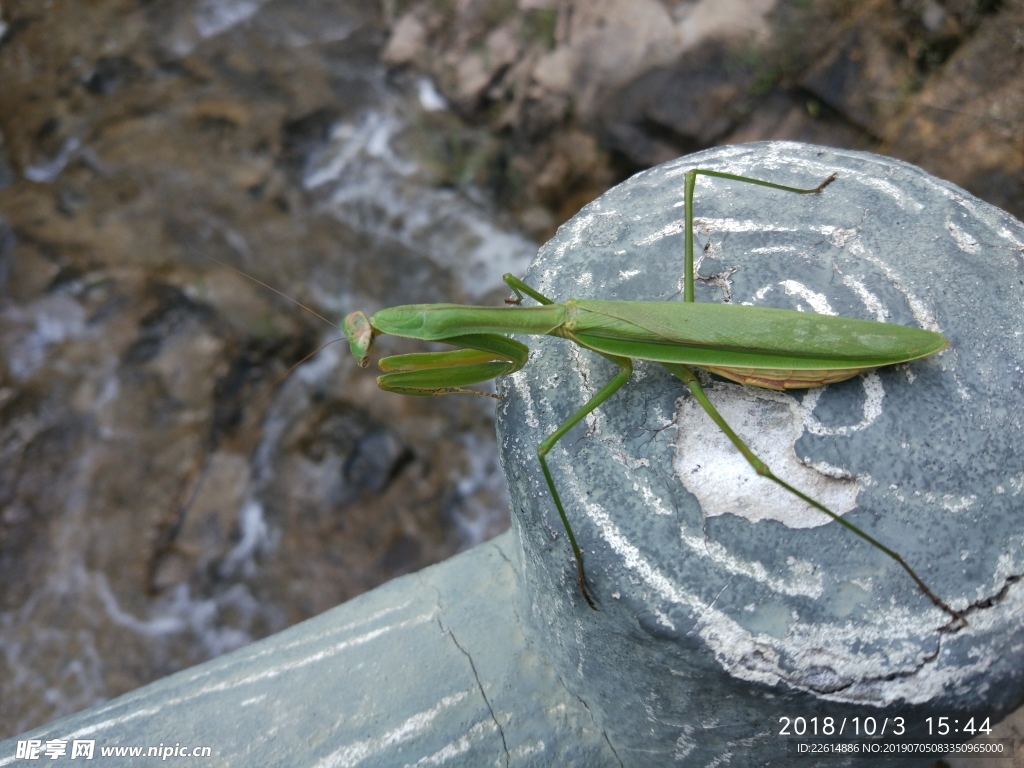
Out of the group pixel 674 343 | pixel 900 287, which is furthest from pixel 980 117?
pixel 674 343

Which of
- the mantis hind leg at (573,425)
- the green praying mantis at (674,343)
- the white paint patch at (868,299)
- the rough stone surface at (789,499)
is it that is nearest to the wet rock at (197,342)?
the green praying mantis at (674,343)

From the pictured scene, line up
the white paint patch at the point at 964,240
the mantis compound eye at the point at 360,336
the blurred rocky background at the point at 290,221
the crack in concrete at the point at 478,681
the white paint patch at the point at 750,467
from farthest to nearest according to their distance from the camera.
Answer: the blurred rocky background at the point at 290,221 → the crack in concrete at the point at 478,681 → the mantis compound eye at the point at 360,336 → the white paint patch at the point at 964,240 → the white paint patch at the point at 750,467

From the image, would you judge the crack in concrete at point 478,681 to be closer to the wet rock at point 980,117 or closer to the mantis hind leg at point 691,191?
the mantis hind leg at point 691,191

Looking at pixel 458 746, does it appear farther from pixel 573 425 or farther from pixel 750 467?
pixel 750 467

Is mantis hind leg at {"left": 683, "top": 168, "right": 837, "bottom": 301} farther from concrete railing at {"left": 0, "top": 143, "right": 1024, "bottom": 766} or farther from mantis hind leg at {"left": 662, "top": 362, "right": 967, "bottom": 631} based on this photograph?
mantis hind leg at {"left": 662, "top": 362, "right": 967, "bottom": 631}

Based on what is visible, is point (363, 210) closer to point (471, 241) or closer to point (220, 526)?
point (471, 241)

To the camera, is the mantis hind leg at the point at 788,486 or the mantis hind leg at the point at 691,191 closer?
the mantis hind leg at the point at 788,486

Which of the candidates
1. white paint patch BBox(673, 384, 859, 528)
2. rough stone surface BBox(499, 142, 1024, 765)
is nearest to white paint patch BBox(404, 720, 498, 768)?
rough stone surface BBox(499, 142, 1024, 765)

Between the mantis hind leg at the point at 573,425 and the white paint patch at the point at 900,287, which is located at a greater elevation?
the white paint patch at the point at 900,287
